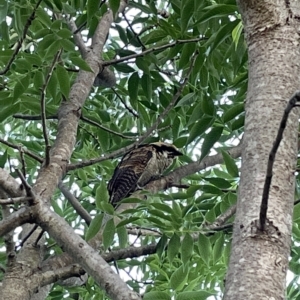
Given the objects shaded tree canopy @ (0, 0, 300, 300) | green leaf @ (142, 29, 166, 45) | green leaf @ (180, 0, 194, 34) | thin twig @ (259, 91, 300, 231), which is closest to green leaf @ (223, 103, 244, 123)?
shaded tree canopy @ (0, 0, 300, 300)

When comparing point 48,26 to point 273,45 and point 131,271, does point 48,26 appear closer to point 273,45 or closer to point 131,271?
point 273,45

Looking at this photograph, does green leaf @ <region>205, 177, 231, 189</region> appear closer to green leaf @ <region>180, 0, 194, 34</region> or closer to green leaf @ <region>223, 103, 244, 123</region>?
green leaf @ <region>223, 103, 244, 123</region>

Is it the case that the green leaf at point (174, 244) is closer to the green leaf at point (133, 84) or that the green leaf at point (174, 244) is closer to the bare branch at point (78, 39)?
the green leaf at point (133, 84)

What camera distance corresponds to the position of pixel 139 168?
12.9 ft

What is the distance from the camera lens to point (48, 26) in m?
2.34

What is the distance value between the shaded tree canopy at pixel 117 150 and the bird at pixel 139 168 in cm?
10

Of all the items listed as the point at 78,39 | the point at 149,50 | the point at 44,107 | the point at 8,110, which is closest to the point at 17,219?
the point at 44,107

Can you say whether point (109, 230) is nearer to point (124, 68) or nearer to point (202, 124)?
point (202, 124)

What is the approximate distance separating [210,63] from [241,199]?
1.27 metres

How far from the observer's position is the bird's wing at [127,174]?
343cm

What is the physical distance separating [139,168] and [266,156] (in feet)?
8.71

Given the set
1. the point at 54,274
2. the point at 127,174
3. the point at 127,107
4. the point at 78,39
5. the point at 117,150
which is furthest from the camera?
the point at 127,174

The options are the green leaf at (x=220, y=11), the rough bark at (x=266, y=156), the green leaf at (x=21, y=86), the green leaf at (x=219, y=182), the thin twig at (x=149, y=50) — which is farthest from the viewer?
the thin twig at (x=149, y=50)

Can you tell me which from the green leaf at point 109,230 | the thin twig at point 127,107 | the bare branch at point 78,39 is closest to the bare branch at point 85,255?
the green leaf at point 109,230
